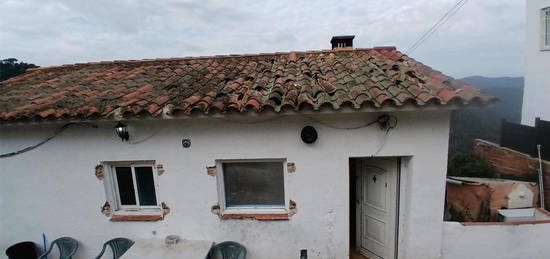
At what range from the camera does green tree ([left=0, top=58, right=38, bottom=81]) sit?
1023 centimetres

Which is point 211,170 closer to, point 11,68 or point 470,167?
point 470,167

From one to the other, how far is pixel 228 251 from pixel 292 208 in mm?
1583

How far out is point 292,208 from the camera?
183 inches

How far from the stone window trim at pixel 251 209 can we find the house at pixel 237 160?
3 centimetres

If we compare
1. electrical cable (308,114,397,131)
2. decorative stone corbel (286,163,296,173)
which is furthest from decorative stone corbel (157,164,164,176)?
electrical cable (308,114,397,131)

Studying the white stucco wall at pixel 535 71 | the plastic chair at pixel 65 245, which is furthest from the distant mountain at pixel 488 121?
the plastic chair at pixel 65 245

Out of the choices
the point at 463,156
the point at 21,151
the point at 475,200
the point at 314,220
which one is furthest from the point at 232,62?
the point at 463,156

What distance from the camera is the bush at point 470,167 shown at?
305 inches

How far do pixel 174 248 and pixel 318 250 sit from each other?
2764 millimetres

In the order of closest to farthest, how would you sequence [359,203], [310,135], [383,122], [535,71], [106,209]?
1. [383,122]
2. [310,135]
3. [106,209]
4. [359,203]
5. [535,71]

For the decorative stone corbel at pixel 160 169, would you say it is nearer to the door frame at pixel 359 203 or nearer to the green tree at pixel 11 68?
the door frame at pixel 359 203

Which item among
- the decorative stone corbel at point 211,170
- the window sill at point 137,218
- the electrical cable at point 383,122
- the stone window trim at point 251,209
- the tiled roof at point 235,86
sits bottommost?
the window sill at point 137,218

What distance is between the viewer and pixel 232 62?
6.54 meters

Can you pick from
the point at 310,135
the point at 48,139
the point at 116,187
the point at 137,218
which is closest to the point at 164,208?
the point at 137,218
